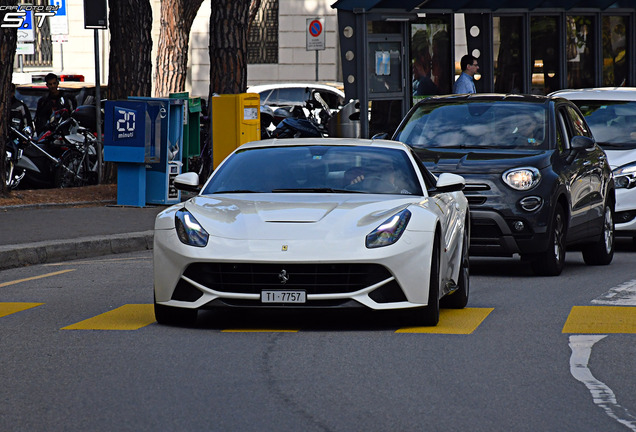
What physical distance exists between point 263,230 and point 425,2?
14206 millimetres

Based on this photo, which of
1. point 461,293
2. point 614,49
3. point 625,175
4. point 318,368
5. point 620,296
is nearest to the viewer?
point 318,368

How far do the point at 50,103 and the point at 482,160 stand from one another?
12.9 m

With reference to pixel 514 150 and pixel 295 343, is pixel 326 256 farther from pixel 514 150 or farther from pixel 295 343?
pixel 514 150

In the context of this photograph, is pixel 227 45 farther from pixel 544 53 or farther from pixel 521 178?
pixel 521 178

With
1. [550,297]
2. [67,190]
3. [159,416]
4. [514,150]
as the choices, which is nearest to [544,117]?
[514,150]

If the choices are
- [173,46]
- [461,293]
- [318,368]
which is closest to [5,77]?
[461,293]

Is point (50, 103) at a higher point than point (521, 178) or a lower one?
higher

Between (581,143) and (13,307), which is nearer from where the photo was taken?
(13,307)

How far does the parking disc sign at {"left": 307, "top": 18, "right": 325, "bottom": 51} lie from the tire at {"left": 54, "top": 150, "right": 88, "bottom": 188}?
14.8m

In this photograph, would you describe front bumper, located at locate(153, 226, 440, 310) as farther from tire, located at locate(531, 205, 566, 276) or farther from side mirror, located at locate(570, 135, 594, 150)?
side mirror, located at locate(570, 135, 594, 150)

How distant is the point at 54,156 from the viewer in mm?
22391

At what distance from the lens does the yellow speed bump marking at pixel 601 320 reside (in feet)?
29.9

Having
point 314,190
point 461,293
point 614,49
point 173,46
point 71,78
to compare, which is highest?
point 173,46

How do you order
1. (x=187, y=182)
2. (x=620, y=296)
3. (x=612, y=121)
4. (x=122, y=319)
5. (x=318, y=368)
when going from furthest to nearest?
(x=612, y=121)
(x=620, y=296)
(x=187, y=182)
(x=122, y=319)
(x=318, y=368)
